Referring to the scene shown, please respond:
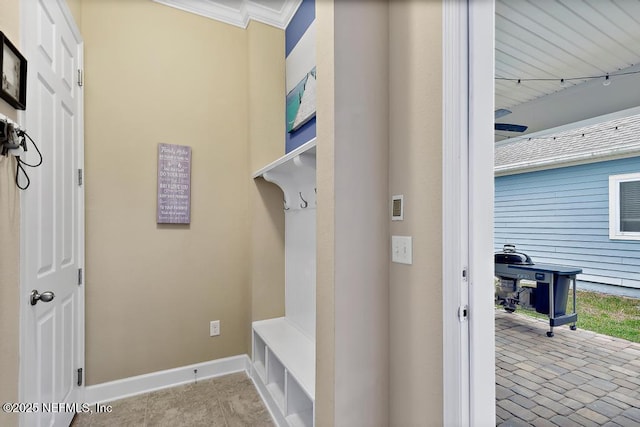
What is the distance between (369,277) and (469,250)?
16.7 inches

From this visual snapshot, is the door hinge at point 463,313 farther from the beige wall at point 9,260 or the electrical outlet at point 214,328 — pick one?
the electrical outlet at point 214,328

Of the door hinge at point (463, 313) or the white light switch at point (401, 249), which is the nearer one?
the door hinge at point (463, 313)

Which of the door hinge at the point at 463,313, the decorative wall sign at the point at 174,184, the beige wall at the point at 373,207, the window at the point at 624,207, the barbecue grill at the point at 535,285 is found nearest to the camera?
the door hinge at the point at 463,313

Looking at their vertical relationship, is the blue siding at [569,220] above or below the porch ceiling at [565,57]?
below

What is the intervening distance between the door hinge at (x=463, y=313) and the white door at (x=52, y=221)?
66.3 inches

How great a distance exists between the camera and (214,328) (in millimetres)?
2441

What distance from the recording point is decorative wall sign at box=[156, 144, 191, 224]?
227 cm

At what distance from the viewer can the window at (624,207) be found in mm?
1507

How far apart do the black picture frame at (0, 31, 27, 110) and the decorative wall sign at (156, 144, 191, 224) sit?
1.07 m

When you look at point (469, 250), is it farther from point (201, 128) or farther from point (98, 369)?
point (98, 369)

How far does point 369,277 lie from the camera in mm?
1271

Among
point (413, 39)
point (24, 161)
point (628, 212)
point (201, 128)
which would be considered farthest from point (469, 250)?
point (201, 128)

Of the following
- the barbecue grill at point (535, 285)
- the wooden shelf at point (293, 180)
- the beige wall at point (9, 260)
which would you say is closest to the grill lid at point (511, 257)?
Answer: the barbecue grill at point (535, 285)

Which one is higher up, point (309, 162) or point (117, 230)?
point (309, 162)
